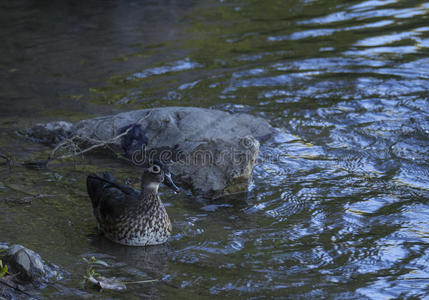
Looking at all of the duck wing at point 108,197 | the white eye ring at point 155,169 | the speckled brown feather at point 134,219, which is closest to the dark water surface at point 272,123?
the speckled brown feather at point 134,219

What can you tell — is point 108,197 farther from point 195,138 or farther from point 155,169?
point 195,138

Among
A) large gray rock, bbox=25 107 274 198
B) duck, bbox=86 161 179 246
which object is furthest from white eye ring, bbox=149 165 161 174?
large gray rock, bbox=25 107 274 198

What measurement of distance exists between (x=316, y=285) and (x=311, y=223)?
4.52 feet

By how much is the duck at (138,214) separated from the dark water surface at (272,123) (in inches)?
5.9

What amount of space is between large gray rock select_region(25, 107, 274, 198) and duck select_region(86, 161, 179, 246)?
132 centimetres

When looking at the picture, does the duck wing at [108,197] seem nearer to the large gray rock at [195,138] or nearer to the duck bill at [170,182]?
the duck bill at [170,182]

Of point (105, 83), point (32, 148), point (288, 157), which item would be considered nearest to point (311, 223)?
point (288, 157)

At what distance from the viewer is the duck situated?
6.27 meters

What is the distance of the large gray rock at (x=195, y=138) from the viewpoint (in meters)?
7.71

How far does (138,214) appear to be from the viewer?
248 inches

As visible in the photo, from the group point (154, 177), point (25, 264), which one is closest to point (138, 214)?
point (154, 177)

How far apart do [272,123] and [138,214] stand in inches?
161

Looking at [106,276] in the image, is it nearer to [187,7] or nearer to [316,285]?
[316,285]

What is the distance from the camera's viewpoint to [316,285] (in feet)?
17.7
